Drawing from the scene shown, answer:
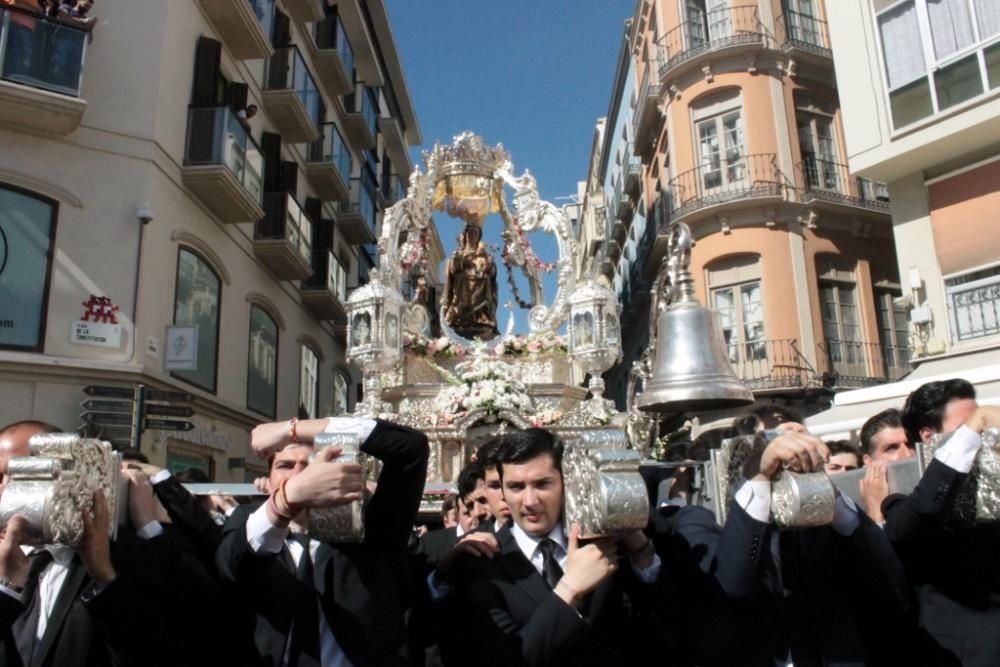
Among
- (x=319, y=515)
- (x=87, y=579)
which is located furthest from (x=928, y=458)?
(x=87, y=579)

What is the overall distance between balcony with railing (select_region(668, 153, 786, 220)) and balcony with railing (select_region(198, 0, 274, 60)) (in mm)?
8865

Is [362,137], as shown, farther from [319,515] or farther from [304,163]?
[319,515]

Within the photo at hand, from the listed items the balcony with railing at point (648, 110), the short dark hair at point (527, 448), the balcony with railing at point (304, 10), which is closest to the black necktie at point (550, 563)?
the short dark hair at point (527, 448)

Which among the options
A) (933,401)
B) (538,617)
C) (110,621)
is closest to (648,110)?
(933,401)

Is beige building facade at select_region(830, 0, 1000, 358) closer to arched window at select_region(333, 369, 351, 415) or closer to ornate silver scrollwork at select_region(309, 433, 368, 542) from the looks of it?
ornate silver scrollwork at select_region(309, 433, 368, 542)

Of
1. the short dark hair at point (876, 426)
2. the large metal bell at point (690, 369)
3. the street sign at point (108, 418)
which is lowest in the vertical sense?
the short dark hair at point (876, 426)

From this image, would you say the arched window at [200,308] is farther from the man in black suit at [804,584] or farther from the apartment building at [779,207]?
the man in black suit at [804,584]

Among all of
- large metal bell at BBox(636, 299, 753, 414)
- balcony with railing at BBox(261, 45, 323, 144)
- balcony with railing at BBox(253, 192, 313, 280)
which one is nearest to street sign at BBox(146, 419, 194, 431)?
balcony with railing at BBox(253, 192, 313, 280)

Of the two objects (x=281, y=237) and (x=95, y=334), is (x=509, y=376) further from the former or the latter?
(x=281, y=237)

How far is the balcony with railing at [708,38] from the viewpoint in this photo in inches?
651

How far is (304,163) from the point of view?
62.0ft

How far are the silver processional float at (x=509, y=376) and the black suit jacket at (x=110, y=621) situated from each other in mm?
174

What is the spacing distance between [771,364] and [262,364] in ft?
32.8

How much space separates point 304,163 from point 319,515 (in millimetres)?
17865
